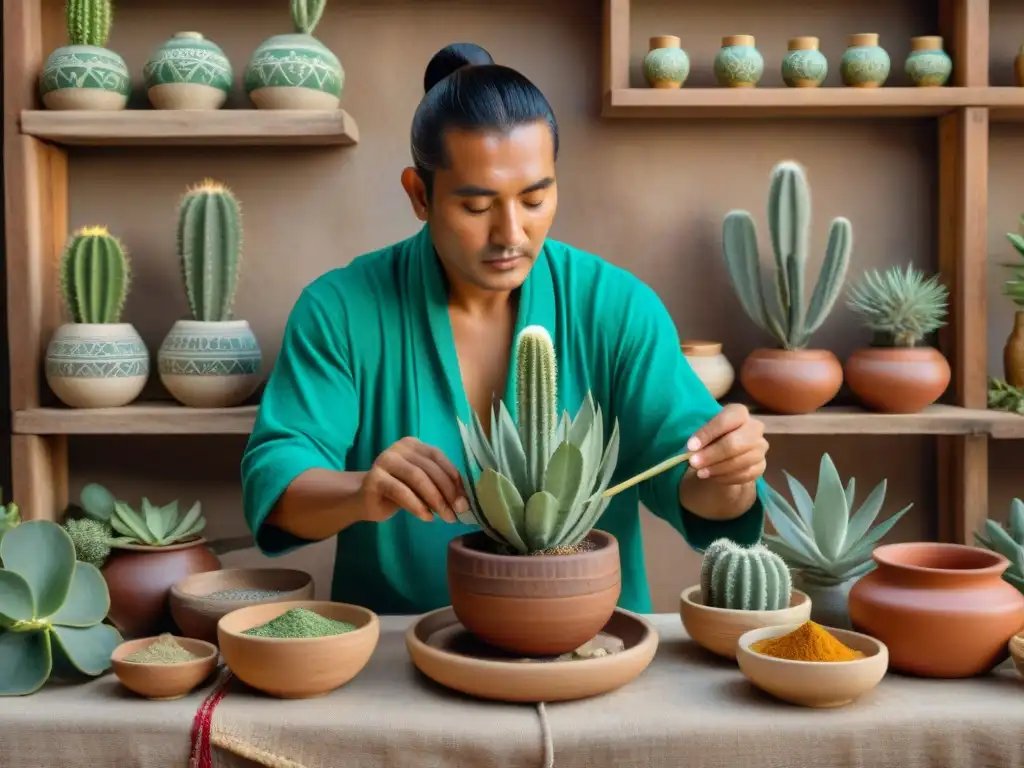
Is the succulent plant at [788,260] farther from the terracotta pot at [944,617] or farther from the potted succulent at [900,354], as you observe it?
the terracotta pot at [944,617]

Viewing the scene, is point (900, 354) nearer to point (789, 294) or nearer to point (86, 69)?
point (789, 294)

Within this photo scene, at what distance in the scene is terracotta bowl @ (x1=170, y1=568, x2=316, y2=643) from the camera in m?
1.31

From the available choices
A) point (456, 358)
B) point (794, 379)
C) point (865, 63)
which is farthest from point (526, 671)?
point (865, 63)

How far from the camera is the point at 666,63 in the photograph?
95.5 inches

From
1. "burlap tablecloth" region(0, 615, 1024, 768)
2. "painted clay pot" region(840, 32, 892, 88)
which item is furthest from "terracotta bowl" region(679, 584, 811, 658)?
"painted clay pot" region(840, 32, 892, 88)

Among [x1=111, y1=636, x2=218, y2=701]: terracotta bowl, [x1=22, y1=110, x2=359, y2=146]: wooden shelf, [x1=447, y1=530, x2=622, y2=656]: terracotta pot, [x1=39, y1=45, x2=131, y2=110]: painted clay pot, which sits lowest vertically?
[x1=111, y1=636, x2=218, y2=701]: terracotta bowl

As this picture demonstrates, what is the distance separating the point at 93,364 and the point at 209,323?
0.90 ft

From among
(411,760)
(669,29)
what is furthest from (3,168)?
(411,760)

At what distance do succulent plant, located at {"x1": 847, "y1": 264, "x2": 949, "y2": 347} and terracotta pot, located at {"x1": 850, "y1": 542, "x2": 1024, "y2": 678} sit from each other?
1396mm

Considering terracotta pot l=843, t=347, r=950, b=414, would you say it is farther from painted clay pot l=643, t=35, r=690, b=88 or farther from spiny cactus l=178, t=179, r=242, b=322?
spiny cactus l=178, t=179, r=242, b=322

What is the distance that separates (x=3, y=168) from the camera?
2.54m

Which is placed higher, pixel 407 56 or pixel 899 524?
pixel 407 56

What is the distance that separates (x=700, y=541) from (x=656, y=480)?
112 millimetres

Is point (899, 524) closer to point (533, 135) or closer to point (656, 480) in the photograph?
point (656, 480)
